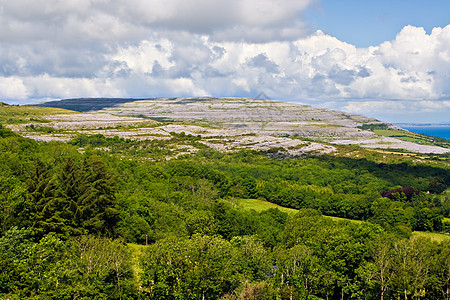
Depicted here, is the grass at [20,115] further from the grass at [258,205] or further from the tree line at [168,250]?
the grass at [258,205]

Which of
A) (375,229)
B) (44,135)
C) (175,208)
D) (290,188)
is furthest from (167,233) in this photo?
(44,135)

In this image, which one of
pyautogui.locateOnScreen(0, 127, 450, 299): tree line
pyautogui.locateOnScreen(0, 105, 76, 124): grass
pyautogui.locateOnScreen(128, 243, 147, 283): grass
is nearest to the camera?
pyautogui.locateOnScreen(0, 127, 450, 299): tree line

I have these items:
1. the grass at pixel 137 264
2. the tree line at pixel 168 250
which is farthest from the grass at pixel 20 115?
the grass at pixel 137 264

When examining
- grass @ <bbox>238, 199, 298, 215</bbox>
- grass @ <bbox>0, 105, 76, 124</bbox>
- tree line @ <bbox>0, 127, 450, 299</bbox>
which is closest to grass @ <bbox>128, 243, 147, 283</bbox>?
tree line @ <bbox>0, 127, 450, 299</bbox>

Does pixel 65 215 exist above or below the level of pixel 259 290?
above

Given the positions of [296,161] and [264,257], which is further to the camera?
[296,161]

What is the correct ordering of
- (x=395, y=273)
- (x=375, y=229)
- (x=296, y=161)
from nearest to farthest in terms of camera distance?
(x=395, y=273)
(x=375, y=229)
(x=296, y=161)

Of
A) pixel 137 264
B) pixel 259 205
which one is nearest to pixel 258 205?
pixel 259 205

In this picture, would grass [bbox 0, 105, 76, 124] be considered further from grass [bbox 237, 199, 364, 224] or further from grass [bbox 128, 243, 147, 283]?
grass [bbox 128, 243, 147, 283]

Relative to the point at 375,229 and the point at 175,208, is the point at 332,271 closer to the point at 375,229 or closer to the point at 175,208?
the point at 375,229

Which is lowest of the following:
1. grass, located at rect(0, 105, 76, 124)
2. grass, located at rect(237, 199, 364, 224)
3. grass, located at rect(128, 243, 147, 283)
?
grass, located at rect(237, 199, 364, 224)

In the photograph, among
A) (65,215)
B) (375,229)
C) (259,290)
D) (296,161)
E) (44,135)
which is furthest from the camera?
(296,161)
